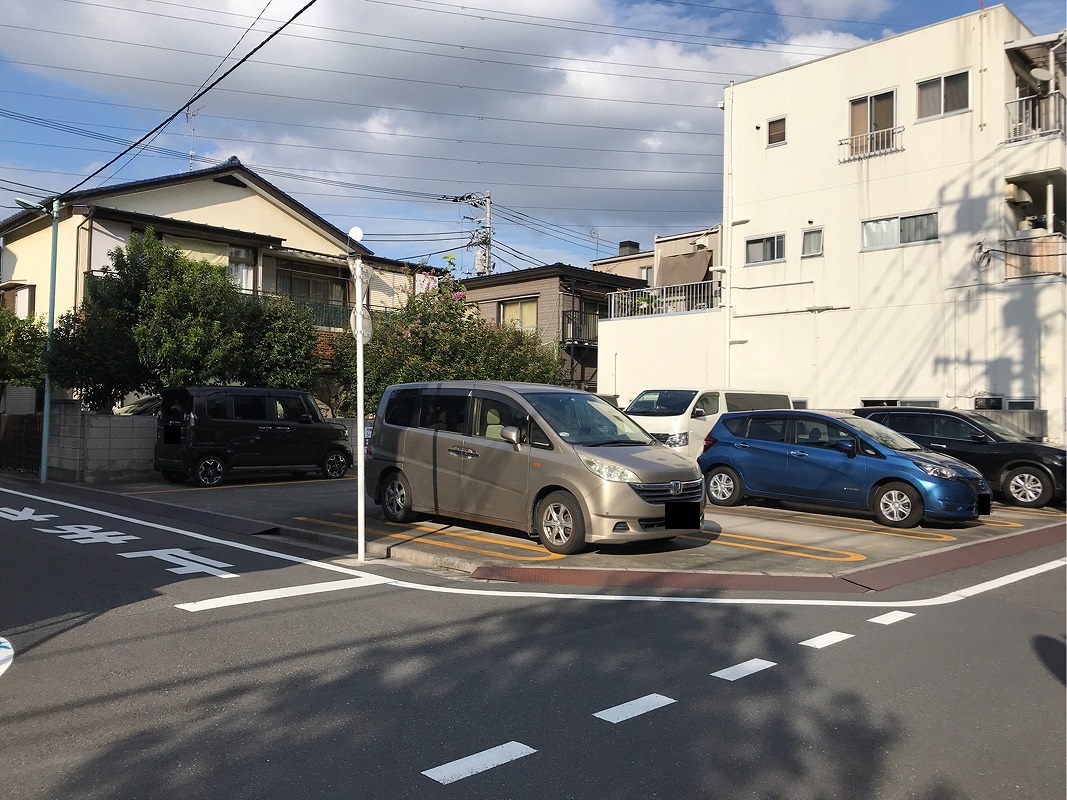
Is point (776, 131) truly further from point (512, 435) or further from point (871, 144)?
point (512, 435)

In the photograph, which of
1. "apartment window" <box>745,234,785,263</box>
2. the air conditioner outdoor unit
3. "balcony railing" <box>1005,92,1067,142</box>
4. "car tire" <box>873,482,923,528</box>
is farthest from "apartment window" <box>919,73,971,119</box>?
"car tire" <box>873,482,923,528</box>

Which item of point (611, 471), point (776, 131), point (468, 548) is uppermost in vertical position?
point (776, 131)

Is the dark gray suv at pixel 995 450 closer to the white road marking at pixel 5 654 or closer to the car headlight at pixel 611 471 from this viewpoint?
the car headlight at pixel 611 471

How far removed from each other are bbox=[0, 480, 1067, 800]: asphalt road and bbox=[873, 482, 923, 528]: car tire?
11.1 feet

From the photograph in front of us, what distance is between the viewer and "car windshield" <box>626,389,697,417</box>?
1739 cm

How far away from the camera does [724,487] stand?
14.3m

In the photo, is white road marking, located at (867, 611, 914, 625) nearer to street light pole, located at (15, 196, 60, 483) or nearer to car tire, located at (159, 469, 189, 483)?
car tire, located at (159, 469, 189, 483)

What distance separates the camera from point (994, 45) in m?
19.4

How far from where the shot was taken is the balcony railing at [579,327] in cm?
3216

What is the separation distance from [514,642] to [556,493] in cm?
346

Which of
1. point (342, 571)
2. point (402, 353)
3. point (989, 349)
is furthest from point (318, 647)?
point (989, 349)

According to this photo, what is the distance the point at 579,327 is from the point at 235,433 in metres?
17.6

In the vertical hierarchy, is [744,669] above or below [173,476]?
below

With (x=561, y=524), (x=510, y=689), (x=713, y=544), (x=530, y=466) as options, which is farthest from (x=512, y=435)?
(x=510, y=689)
